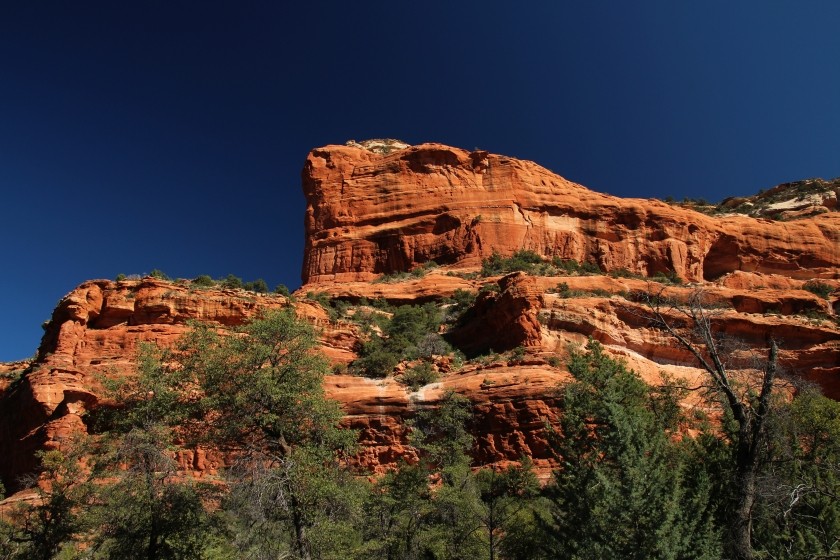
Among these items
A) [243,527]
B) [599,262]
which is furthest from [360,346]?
[599,262]

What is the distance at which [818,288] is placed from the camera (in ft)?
151

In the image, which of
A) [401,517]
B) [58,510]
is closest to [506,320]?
[401,517]

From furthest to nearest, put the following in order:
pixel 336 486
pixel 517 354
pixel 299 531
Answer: pixel 517 354 → pixel 336 486 → pixel 299 531

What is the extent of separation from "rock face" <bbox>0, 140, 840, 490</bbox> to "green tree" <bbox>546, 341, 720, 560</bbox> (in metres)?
5.41

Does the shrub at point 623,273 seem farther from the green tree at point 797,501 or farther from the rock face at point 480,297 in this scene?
the green tree at point 797,501

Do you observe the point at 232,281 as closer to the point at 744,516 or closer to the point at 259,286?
the point at 259,286

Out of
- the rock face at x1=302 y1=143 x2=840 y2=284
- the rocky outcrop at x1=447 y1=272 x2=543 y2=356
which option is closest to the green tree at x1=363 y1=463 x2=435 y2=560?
the rocky outcrop at x1=447 y1=272 x2=543 y2=356

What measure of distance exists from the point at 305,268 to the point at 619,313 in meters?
35.6

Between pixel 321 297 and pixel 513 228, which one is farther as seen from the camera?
pixel 513 228

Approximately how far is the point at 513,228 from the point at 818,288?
26.2 meters

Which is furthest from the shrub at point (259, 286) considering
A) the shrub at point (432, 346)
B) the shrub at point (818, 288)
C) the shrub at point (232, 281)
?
the shrub at point (818, 288)

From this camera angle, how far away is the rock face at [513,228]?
55.6 metres

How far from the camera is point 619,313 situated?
110 feet

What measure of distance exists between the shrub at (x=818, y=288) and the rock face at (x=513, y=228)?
621cm
